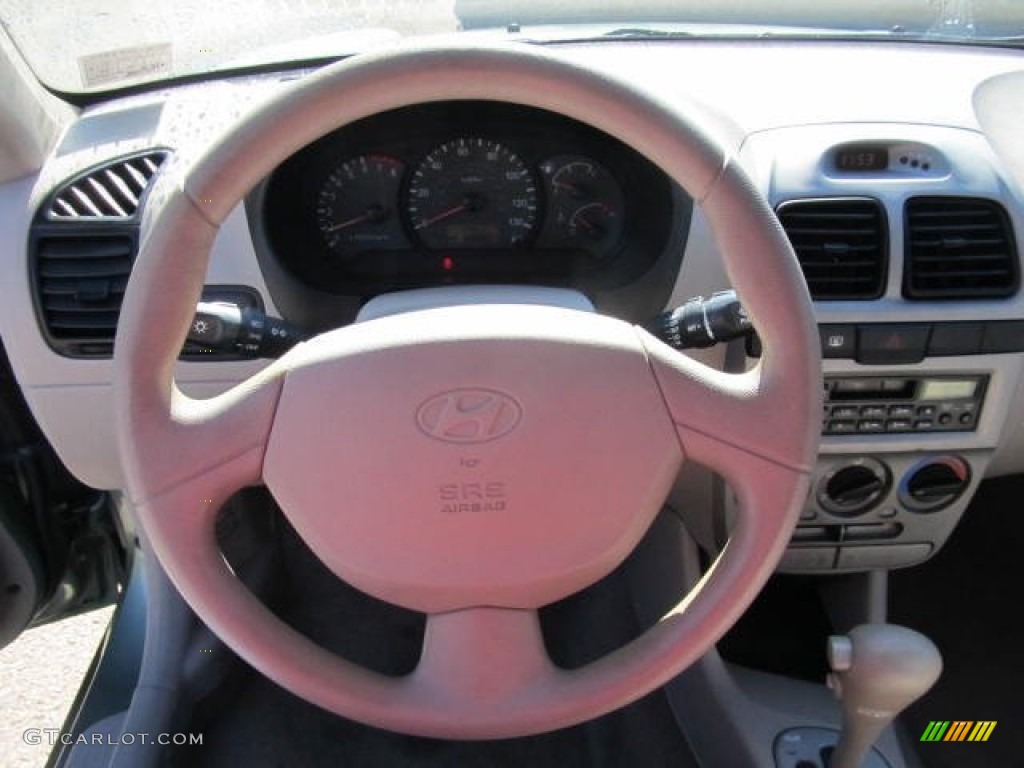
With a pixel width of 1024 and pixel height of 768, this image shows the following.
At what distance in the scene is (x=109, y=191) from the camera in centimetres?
156

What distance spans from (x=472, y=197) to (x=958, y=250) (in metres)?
0.78

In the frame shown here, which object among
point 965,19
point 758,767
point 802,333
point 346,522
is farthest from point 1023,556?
point 346,522

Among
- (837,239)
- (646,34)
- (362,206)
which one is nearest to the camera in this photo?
(837,239)

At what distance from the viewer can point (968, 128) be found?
5.34 ft

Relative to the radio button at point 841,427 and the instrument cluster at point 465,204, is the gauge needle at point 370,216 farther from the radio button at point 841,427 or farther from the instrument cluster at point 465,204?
the radio button at point 841,427

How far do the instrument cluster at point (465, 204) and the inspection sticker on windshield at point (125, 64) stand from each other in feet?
1.34

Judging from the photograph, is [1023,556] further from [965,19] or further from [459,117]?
[459,117]

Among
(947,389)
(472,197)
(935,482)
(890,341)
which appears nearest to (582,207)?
(472,197)

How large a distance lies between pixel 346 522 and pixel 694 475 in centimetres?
87

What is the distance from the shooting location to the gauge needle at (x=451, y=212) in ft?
5.21

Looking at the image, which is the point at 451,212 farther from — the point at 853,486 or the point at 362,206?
the point at 853,486

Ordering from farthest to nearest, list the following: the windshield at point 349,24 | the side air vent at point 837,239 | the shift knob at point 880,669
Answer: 1. the windshield at point 349,24
2. the side air vent at point 837,239
3. the shift knob at point 880,669

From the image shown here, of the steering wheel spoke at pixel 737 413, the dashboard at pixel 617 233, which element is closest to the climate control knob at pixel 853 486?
the dashboard at pixel 617 233

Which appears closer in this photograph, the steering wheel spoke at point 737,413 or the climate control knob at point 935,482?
the steering wheel spoke at point 737,413
